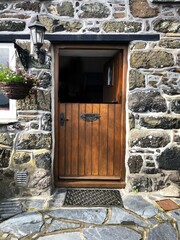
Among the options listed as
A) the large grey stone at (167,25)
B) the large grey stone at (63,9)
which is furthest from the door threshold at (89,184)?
the large grey stone at (63,9)

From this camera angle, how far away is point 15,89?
243 cm

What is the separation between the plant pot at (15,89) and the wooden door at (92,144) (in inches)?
25.9

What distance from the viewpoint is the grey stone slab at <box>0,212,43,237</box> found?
2.06 meters

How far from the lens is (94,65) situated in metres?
4.96

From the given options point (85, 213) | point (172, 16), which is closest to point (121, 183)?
point (85, 213)

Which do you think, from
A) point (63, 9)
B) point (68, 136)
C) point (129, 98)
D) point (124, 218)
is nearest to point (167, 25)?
point (129, 98)

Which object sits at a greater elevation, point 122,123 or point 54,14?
point 54,14

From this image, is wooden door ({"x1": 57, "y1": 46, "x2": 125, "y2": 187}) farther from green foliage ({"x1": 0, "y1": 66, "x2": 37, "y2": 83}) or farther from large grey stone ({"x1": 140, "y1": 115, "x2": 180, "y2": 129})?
green foliage ({"x1": 0, "y1": 66, "x2": 37, "y2": 83})

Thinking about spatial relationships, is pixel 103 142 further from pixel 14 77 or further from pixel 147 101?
pixel 14 77

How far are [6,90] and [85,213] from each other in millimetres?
1675

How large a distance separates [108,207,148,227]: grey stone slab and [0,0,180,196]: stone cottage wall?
54cm

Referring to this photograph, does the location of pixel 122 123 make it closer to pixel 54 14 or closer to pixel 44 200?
pixel 44 200

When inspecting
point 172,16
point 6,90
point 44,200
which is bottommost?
point 44,200

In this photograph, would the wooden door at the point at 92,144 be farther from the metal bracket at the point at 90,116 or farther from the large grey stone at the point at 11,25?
the large grey stone at the point at 11,25
